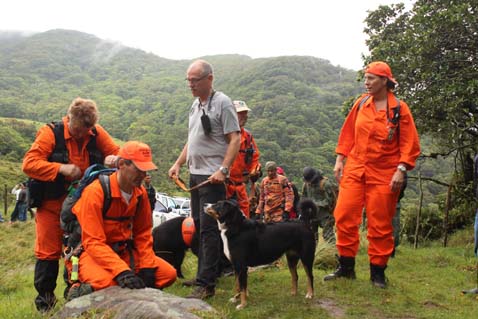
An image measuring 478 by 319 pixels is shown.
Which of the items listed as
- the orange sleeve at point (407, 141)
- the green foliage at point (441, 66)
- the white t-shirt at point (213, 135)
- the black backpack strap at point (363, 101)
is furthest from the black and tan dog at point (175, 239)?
the green foliage at point (441, 66)

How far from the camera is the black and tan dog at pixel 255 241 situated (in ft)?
15.5

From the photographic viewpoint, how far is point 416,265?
7504 mm

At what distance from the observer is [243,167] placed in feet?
20.9

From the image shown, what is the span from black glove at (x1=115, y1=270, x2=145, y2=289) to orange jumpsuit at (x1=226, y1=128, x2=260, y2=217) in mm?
2292

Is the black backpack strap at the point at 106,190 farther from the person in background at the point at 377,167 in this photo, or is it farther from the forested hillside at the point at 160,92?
the forested hillside at the point at 160,92

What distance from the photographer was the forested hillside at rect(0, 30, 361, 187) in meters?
62.1

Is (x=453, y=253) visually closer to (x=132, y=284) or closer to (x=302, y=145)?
(x=132, y=284)

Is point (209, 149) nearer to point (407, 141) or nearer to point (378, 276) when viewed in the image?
point (407, 141)

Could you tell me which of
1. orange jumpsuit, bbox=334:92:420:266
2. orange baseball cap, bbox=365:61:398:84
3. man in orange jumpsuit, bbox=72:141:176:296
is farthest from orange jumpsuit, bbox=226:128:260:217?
orange baseball cap, bbox=365:61:398:84

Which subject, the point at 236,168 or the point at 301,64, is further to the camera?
the point at 301,64

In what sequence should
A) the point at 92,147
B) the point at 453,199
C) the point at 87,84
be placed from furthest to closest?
the point at 87,84 < the point at 453,199 < the point at 92,147

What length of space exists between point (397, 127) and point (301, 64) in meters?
121

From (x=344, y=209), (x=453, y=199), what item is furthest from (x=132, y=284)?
(x=453, y=199)

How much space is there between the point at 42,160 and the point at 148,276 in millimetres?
1394
